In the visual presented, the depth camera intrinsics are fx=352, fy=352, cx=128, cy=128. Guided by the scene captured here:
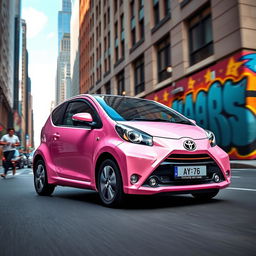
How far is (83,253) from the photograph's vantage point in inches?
83.1

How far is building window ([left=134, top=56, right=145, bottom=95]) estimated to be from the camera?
2445cm

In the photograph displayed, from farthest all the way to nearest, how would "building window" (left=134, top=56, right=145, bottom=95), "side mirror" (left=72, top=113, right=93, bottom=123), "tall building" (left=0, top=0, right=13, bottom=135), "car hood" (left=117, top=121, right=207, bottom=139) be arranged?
"tall building" (left=0, top=0, right=13, bottom=135) → "building window" (left=134, top=56, right=145, bottom=95) → "side mirror" (left=72, top=113, right=93, bottom=123) → "car hood" (left=117, top=121, right=207, bottom=139)

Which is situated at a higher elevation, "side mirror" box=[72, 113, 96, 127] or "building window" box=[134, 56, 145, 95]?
"building window" box=[134, 56, 145, 95]

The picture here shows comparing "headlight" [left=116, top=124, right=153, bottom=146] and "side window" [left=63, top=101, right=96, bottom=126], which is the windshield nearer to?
"side window" [left=63, top=101, right=96, bottom=126]

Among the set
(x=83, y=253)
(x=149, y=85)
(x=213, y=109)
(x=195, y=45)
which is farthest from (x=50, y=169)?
(x=149, y=85)

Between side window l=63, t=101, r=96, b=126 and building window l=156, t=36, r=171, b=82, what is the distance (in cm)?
1505

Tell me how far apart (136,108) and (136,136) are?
0.99 meters

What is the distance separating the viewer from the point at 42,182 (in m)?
5.68

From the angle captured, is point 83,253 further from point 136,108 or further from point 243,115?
point 243,115

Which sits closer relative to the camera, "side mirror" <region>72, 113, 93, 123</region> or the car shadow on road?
the car shadow on road

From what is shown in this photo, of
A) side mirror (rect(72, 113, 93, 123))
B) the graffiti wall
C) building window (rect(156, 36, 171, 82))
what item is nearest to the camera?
side mirror (rect(72, 113, 93, 123))

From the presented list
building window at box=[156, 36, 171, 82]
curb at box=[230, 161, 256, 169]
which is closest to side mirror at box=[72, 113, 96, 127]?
curb at box=[230, 161, 256, 169]

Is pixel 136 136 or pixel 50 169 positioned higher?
pixel 136 136

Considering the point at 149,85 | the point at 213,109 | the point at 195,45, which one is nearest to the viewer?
the point at 213,109
